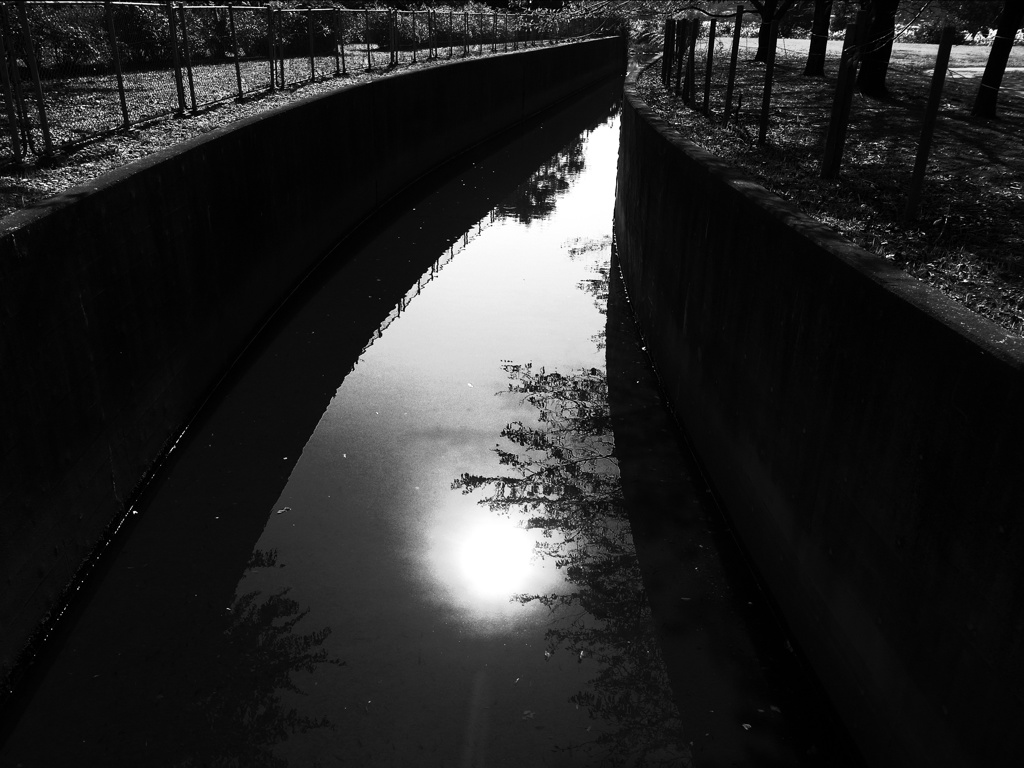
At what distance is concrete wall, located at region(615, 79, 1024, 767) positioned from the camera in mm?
3168

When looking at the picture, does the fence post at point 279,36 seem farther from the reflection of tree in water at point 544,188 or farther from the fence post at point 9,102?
the fence post at point 9,102

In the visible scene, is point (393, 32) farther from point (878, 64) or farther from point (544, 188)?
point (878, 64)

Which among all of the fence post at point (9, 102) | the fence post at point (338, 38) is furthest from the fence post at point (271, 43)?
the fence post at point (9, 102)

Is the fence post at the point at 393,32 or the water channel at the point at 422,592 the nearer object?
the water channel at the point at 422,592

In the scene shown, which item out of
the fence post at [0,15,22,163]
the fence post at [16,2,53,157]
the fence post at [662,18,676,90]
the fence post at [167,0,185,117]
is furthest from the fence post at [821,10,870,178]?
the fence post at [662,18,676,90]

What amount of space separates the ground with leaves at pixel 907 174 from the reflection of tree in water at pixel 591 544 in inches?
98.9

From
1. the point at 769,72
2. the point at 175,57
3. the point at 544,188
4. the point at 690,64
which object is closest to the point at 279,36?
the point at 175,57

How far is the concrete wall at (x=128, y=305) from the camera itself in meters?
4.86

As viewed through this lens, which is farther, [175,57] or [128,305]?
Answer: [175,57]

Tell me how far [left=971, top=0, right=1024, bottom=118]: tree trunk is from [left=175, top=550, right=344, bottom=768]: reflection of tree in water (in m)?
11.2

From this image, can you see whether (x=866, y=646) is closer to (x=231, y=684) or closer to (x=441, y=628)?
(x=441, y=628)

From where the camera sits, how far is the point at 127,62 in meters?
9.97

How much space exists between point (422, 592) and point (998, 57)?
1152 centimetres

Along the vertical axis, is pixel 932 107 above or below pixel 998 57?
above
